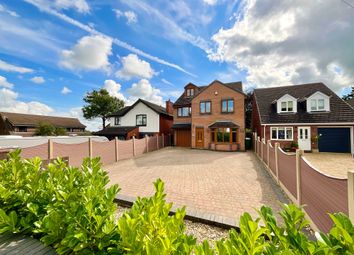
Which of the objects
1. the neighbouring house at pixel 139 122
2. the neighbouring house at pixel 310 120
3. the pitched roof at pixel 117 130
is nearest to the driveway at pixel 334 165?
the neighbouring house at pixel 310 120

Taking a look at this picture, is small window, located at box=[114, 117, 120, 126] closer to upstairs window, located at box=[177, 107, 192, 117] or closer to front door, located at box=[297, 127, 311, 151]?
upstairs window, located at box=[177, 107, 192, 117]

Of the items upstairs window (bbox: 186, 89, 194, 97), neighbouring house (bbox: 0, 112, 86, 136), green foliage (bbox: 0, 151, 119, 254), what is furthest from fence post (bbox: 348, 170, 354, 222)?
neighbouring house (bbox: 0, 112, 86, 136)

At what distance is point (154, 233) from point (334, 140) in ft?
67.2

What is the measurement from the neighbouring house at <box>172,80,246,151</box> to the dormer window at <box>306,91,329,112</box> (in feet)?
20.7

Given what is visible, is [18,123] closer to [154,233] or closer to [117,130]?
[117,130]

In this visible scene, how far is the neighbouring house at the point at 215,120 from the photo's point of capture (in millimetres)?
18598

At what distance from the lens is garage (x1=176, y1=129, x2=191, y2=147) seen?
72.7ft

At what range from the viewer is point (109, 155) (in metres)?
12.0

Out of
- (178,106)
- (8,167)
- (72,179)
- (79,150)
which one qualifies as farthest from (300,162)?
(178,106)

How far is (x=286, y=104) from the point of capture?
18500 mm

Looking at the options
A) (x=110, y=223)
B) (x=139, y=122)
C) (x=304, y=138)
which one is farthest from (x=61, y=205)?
(x=139, y=122)

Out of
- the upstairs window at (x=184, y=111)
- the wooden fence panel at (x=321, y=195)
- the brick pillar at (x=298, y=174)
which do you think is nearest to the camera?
the wooden fence panel at (x=321, y=195)

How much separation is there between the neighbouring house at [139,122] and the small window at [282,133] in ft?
44.4

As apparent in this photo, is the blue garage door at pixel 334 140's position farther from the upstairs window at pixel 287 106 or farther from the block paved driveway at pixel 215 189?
the block paved driveway at pixel 215 189
